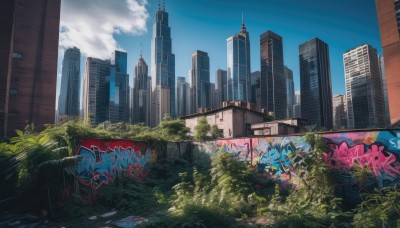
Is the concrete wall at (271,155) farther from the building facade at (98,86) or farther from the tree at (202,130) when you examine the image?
the building facade at (98,86)

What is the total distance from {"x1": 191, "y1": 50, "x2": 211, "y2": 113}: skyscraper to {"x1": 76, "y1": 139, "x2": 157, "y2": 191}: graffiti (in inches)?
4528

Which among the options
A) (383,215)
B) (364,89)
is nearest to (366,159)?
(383,215)

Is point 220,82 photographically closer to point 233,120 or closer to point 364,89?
point 364,89

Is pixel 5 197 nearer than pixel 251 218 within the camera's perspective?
No

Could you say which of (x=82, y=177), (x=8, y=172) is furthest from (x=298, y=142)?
(x=8, y=172)

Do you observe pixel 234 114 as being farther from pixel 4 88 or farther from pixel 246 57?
Answer: pixel 246 57

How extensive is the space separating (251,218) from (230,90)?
134 metres

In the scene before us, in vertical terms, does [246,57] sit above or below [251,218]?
above

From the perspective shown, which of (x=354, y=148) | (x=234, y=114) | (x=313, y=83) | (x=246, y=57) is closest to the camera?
(x=354, y=148)

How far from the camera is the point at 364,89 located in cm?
8369

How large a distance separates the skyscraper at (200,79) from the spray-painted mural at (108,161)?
115 m

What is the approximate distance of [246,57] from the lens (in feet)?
519

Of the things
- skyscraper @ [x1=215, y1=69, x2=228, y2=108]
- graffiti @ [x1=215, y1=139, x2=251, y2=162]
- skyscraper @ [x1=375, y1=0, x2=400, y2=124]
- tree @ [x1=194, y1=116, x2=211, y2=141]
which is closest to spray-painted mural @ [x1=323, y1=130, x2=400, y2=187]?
graffiti @ [x1=215, y1=139, x2=251, y2=162]

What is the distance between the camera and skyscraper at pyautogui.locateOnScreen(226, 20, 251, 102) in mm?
136038
